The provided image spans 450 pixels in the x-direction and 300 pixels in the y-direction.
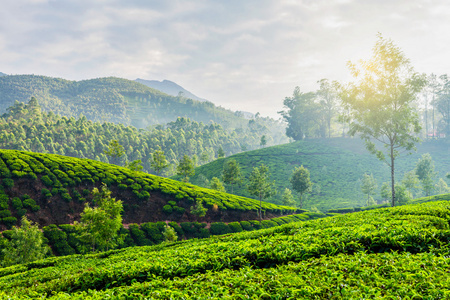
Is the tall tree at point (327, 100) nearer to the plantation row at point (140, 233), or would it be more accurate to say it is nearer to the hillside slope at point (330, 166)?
the hillside slope at point (330, 166)

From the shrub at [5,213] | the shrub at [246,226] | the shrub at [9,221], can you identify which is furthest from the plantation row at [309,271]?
the shrub at [246,226]

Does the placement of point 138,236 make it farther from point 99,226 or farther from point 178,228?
point 99,226

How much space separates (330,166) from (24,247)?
6947cm

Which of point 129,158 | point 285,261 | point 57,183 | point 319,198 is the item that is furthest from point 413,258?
point 129,158

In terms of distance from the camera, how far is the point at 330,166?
68.9m

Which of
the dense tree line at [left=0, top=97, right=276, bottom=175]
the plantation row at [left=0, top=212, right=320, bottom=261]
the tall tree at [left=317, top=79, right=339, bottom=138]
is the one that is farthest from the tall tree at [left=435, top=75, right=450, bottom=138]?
the plantation row at [left=0, top=212, right=320, bottom=261]

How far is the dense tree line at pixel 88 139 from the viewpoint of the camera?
8900 centimetres

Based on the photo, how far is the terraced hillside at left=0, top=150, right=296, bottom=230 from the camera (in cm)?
2262

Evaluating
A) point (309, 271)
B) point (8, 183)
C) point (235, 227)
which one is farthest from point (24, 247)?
point (309, 271)

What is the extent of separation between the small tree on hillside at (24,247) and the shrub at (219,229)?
15.6 meters

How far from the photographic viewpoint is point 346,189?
57750 millimetres

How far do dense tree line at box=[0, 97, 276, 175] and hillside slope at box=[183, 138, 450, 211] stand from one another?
1741 centimetres

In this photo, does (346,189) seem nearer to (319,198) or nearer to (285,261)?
(319,198)

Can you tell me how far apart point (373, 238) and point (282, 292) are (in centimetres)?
356
